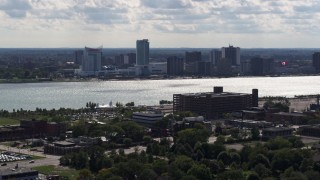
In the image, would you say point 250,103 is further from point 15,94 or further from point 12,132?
point 15,94

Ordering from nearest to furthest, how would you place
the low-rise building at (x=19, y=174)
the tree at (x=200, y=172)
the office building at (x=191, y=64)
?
the low-rise building at (x=19, y=174) < the tree at (x=200, y=172) < the office building at (x=191, y=64)

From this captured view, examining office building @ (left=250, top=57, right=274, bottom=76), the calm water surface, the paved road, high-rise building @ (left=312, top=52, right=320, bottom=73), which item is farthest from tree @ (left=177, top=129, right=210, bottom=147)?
high-rise building @ (left=312, top=52, right=320, bottom=73)

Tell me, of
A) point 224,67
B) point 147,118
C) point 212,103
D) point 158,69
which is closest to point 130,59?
point 158,69

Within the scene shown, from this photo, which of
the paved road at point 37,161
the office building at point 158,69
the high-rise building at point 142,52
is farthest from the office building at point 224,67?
the paved road at point 37,161

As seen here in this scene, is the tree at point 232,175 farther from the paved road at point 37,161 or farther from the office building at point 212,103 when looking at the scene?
the office building at point 212,103

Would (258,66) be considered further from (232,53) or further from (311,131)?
(311,131)

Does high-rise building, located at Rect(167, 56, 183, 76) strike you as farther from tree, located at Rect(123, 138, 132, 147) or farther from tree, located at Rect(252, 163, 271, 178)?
tree, located at Rect(252, 163, 271, 178)
